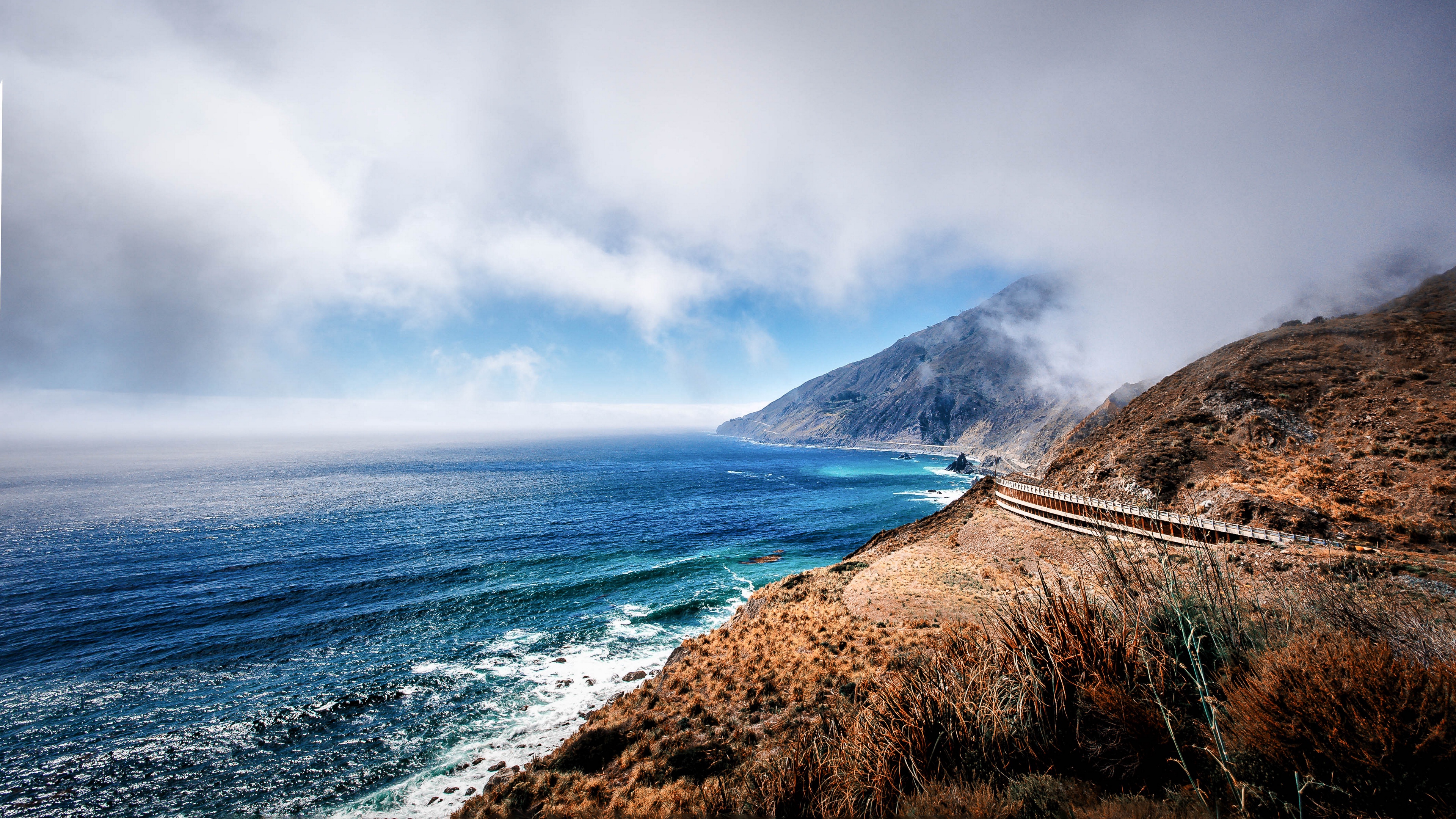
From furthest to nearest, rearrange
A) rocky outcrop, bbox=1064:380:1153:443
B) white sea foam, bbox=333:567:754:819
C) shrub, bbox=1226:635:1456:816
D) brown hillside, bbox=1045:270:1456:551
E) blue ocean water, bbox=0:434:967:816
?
rocky outcrop, bbox=1064:380:1153:443
brown hillside, bbox=1045:270:1456:551
blue ocean water, bbox=0:434:967:816
white sea foam, bbox=333:567:754:819
shrub, bbox=1226:635:1456:816

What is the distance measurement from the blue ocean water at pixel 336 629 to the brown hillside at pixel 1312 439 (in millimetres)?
25475

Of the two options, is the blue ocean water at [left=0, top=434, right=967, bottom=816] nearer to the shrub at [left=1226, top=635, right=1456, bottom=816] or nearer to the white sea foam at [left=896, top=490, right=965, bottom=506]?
the white sea foam at [left=896, top=490, right=965, bottom=506]

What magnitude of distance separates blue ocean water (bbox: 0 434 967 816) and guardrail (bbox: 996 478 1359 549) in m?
18.8

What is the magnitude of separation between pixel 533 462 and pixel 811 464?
8600 centimetres

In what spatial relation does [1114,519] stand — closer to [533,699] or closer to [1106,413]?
[533,699]

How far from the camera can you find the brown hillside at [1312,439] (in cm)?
1870

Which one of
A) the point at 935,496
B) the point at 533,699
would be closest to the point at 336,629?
the point at 533,699

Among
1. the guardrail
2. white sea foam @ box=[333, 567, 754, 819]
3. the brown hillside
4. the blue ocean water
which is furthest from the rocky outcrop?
white sea foam @ box=[333, 567, 754, 819]

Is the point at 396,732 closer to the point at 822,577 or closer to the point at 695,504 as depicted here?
the point at 822,577

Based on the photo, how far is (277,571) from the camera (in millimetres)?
37938

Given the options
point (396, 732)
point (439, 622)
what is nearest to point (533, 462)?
point (439, 622)

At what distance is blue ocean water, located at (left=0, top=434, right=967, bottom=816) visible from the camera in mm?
15961

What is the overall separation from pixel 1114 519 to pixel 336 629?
3874 cm

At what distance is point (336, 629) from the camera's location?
90.7 feet
